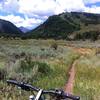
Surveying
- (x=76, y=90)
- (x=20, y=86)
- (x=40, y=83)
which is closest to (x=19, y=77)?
(x=40, y=83)

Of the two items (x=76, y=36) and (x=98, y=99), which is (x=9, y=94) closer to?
(x=98, y=99)

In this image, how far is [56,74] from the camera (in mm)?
19703

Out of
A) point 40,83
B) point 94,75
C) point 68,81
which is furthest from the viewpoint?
point 94,75

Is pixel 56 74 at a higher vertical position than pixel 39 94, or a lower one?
lower

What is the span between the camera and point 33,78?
17.0 m

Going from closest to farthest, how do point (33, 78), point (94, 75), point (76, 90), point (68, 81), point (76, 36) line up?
point (76, 90), point (33, 78), point (68, 81), point (94, 75), point (76, 36)

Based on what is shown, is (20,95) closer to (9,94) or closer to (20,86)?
(9,94)

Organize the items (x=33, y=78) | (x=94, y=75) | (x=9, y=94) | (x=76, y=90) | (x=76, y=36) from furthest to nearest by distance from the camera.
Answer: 1. (x=76, y=36)
2. (x=94, y=75)
3. (x=33, y=78)
4. (x=76, y=90)
5. (x=9, y=94)

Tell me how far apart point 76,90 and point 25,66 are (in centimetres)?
516

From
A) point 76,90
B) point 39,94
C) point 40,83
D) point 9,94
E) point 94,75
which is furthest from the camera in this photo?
point 94,75

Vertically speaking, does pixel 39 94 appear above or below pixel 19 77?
above

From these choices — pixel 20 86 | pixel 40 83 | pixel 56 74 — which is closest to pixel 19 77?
pixel 40 83

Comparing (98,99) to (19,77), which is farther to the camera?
(19,77)

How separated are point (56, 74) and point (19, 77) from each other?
13.3 ft
